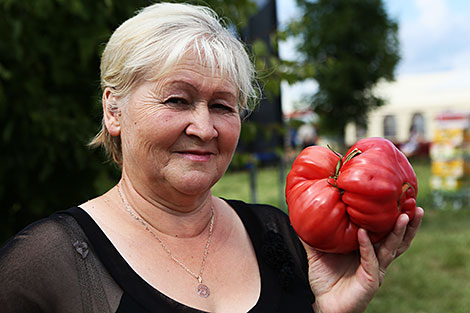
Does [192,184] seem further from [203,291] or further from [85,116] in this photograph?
[85,116]

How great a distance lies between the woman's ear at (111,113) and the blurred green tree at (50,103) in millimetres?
716

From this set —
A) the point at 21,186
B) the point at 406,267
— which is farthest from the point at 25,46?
the point at 406,267

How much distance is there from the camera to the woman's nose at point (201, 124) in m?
1.39

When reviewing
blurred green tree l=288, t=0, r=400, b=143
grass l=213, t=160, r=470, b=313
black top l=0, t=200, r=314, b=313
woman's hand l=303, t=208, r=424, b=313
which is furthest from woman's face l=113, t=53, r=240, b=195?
blurred green tree l=288, t=0, r=400, b=143

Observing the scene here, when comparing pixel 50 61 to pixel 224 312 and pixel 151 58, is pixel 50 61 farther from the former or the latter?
pixel 224 312

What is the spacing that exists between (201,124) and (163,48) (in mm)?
246

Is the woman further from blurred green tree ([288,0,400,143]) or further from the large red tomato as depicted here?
blurred green tree ([288,0,400,143])

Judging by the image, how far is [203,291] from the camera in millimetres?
1423

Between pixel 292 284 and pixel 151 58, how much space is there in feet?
2.85

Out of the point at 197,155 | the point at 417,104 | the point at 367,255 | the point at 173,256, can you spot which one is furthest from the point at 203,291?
the point at 417,104

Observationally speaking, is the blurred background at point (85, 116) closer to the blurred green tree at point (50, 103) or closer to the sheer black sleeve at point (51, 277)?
the blurred green tree at point (50, 103)

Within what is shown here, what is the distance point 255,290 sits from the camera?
60.0 inches

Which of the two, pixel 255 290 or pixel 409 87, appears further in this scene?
pixel 409 87

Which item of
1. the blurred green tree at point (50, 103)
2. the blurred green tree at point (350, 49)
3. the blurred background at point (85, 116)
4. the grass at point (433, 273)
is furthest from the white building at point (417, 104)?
the blurred green tree at point (50, 103)
